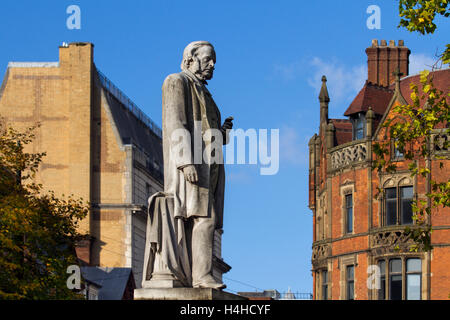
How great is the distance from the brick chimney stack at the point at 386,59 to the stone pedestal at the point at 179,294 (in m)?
55.7

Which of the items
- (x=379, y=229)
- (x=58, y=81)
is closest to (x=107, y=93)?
(x=58, y=81)

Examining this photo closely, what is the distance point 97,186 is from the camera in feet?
259

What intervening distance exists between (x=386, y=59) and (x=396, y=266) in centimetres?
1430

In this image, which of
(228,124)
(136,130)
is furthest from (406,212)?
(228,124)

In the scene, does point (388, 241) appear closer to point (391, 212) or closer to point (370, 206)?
point (391, 212)

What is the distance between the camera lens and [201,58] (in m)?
14.8

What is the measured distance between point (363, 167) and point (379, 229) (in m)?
3.74

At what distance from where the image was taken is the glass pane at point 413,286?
192ft

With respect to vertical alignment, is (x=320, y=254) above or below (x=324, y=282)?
above
